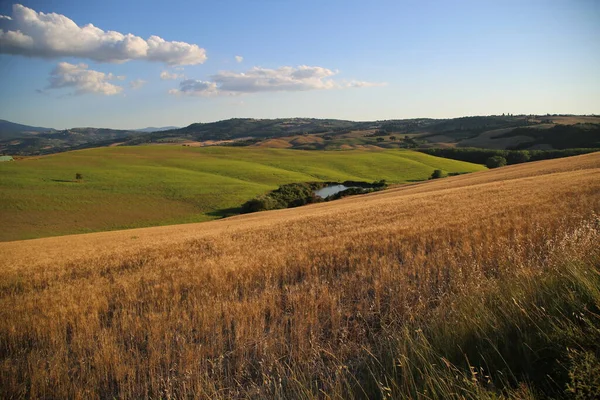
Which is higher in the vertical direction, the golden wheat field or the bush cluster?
the golden wheat field

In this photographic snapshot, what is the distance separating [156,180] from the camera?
79750mm

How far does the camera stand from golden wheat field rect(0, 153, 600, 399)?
108 inches

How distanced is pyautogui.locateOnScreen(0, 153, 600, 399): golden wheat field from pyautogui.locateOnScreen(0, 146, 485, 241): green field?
173ft

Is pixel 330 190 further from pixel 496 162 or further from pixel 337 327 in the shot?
pixel 337 327

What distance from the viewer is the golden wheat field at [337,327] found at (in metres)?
2.75

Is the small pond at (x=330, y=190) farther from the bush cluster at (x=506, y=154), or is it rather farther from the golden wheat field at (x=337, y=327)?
the golden wheat field at (x=337, y=327)

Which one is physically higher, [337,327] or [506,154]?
[337,327]

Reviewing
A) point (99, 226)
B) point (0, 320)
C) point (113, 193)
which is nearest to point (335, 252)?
point (0, 320)

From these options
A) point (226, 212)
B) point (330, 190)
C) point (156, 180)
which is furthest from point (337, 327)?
point (156, 180)

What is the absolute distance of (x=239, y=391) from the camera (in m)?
3.59

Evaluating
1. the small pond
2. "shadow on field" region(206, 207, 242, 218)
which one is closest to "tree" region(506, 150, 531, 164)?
the small pond

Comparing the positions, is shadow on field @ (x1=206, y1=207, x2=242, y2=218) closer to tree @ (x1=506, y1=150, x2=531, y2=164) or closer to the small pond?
the small pond

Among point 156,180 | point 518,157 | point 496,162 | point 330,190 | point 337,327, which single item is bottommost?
point 330,190

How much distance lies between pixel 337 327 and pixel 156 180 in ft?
274
